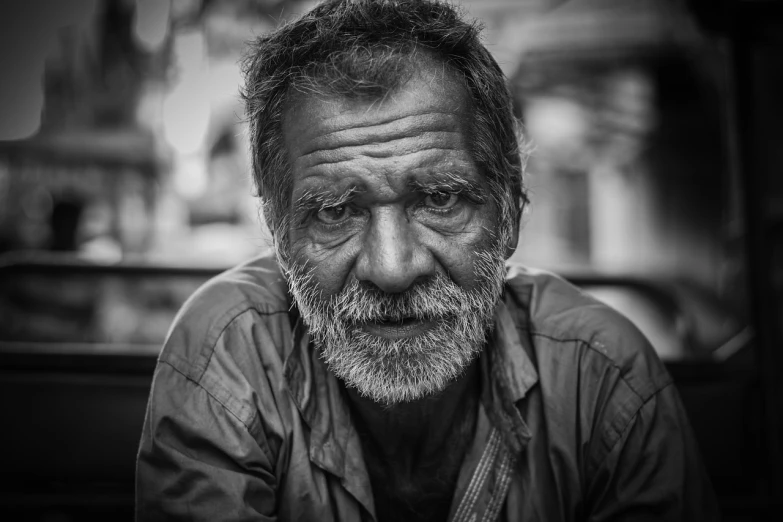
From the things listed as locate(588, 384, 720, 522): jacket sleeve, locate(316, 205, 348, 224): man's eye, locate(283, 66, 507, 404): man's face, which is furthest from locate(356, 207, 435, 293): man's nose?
locate(588, 384, 720, 522): jacket sleeve

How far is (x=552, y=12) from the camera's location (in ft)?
26.7

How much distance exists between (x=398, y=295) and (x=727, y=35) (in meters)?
2.18

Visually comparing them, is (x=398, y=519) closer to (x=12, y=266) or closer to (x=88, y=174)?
(x=12, y=266)

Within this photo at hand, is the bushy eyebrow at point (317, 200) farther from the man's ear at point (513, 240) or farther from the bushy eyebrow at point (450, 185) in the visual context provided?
the man's ear at point (513, 240)

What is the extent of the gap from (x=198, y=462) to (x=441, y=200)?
93 cm

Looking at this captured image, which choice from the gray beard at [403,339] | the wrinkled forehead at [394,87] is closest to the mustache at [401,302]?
the gray beard at [403,339]

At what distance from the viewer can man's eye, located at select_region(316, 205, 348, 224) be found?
161cm

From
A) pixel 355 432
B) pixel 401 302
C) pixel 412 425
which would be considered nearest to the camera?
pixel 401 302

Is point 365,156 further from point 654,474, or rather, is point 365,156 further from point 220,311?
point 654,474

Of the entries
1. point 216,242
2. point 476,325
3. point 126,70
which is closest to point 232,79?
point 216,242

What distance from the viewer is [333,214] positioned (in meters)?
1.62

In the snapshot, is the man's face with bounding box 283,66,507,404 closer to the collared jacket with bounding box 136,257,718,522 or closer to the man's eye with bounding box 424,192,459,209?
the man's eye with bounding box 424,192,459,209

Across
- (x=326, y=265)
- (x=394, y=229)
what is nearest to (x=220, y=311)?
(x=326, y=265)

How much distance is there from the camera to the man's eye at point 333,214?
1.61 m
